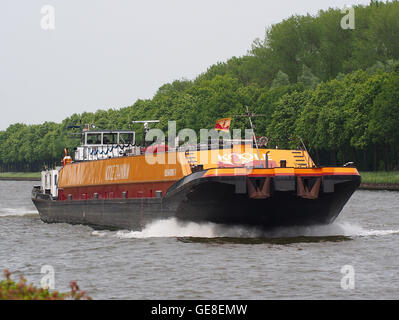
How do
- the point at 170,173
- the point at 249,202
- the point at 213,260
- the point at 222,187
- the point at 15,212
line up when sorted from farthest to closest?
the point at 15,212, the point at 170,173, the point at 249,202, the point at 222,187, the point at 213,260

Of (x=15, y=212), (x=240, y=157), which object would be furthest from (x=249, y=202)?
(x=15, y=212)

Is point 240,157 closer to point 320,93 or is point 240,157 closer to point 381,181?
point 381,181

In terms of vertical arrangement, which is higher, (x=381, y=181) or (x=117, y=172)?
(x=117, y=172)

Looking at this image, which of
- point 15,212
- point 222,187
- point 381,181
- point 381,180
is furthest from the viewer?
point 381,180

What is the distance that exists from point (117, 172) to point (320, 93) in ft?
223

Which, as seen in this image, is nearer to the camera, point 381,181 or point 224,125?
point 224,125

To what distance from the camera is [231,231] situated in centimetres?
3097

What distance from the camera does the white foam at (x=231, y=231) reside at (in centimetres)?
3097

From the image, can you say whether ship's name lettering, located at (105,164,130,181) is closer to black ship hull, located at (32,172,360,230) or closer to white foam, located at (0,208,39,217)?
black ship hull, located at (32,172,360,230)

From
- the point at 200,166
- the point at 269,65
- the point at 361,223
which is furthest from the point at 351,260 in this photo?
the point at 269,65

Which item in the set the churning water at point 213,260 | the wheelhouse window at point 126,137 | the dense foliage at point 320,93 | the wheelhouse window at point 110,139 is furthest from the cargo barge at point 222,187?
the dense foliage at point 320,93

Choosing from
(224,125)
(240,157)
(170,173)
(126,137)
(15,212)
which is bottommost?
(15,212)

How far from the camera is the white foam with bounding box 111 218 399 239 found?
3097 cm
